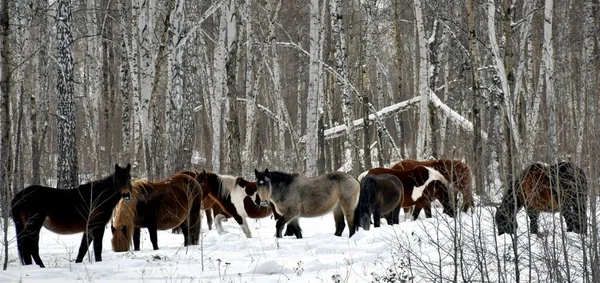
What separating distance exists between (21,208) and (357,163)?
1300 cm

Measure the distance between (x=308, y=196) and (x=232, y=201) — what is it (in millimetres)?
1694

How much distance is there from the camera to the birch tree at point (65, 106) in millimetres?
14023

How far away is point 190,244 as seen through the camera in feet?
35.3

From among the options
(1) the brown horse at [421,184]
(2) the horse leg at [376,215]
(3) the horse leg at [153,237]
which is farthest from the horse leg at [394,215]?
(3) the horse leg at [153,237]

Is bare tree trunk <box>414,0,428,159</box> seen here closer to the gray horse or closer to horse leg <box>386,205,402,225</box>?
horse leg <box>386,205,402,225</box>

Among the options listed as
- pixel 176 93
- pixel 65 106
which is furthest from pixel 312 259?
pixel 176 93

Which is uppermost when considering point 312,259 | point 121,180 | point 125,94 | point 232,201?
point 125,94

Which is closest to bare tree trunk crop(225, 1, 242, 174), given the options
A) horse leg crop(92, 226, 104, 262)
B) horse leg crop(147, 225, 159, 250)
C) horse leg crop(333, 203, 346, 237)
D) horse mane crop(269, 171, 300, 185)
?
horse mane crop(269, 171, 300, 185)

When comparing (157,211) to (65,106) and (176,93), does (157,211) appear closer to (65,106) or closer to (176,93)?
(65,106)

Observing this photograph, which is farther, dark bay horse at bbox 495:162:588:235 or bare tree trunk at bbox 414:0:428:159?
bare tree trunk at bbox 414:0:428:159

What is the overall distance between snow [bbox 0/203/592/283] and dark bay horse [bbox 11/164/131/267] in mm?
260

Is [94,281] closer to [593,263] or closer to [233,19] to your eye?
[593,263]

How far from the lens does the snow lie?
6760mm

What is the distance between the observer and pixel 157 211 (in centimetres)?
1024
